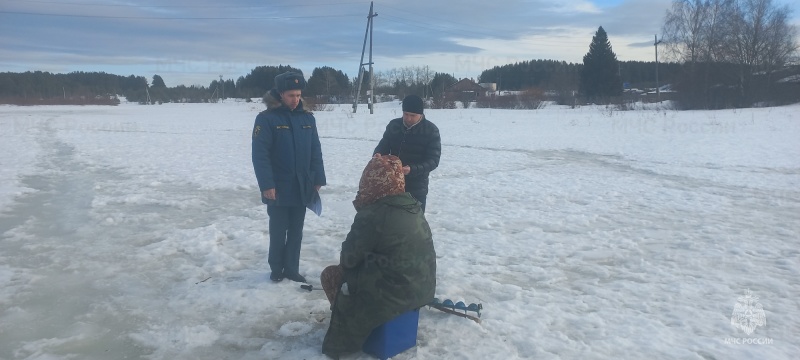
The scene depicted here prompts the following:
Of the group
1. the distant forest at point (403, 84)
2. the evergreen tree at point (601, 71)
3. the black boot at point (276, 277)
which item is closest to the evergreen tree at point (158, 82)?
the distant forest at point (403, 84)

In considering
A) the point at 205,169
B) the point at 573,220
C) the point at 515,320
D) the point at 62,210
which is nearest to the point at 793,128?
the point at 573,220

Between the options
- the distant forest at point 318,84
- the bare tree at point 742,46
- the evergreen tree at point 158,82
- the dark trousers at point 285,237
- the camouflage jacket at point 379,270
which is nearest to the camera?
the camouflage jacket at point 379,270

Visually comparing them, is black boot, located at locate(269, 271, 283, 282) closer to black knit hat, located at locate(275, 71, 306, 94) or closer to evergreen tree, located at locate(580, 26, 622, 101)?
black knit hat, located at locate(275, 71, 306, 94)

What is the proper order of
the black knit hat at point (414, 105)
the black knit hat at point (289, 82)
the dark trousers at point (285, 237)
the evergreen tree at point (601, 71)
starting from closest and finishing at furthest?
the black knit hat at point (289, 82) < the dark trousers at point (285, 237) < the black knit hat at point (414, 105) < the evergreen tree at point (601, 71)

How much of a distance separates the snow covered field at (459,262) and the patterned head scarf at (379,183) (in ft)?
3.35

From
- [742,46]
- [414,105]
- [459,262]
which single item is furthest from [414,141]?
[742,46]

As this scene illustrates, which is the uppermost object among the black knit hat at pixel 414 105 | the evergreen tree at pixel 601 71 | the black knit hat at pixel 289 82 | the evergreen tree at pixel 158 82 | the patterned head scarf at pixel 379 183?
the evergreen tree at pixel 158 82

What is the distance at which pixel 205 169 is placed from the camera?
12.5 metres

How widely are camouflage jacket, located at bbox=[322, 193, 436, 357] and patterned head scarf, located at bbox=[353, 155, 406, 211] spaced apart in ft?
0.19

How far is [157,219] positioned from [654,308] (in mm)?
5969

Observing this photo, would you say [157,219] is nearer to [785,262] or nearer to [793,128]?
[785,262]

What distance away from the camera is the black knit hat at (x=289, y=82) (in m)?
4.72

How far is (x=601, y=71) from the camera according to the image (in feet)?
191

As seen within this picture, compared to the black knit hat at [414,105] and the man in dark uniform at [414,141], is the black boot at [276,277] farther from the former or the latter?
the black knit hat at [414,105]
